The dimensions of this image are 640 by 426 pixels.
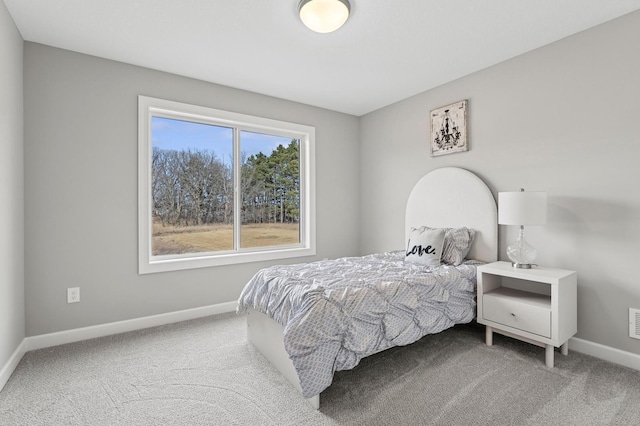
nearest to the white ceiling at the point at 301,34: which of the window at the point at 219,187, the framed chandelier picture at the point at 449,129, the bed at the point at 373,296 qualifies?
the framed chandelier picture at the point at 449,129

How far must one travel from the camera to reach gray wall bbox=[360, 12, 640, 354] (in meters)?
2.24

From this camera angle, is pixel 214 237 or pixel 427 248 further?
pixel 214 237

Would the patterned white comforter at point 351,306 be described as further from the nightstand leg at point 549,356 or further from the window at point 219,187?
the window at point 219,187

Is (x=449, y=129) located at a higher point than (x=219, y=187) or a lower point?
higher

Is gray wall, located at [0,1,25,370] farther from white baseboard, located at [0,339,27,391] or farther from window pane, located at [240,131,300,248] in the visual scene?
window pane, located at [240,131,300,248]

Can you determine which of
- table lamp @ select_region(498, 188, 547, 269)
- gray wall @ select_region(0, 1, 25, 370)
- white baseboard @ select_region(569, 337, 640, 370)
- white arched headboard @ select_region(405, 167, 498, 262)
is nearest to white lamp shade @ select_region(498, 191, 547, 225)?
table lamp @ select_region(498, 188, 547, 269)

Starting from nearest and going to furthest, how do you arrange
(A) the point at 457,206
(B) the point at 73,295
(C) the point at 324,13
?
(C) the point at 324,13 → (B) the point at 73,295 → (A) the point at 457,206

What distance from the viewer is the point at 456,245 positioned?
292cm

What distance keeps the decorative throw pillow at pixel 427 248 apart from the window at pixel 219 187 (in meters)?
1.48

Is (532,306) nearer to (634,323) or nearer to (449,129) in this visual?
(634,323)

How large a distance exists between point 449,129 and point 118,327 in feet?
12.3

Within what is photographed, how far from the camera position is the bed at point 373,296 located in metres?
1.80

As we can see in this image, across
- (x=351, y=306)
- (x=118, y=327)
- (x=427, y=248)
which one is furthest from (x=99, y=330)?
(x=427, y=248)

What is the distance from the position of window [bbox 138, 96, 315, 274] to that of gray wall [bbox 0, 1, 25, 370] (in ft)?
2.69
